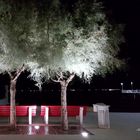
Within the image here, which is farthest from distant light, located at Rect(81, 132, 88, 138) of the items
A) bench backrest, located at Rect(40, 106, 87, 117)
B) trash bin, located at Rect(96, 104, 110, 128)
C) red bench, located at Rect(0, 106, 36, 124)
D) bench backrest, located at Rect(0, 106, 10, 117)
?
bench backrest, located at Rect(0, 106, 10, 117)

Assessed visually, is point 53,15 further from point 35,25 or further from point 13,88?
point 13,88

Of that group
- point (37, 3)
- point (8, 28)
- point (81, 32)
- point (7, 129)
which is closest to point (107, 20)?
point (81, 32)

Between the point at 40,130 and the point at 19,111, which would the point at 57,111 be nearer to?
the point at 19,111

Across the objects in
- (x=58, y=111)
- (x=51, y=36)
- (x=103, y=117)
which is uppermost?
(x=51, y=36)

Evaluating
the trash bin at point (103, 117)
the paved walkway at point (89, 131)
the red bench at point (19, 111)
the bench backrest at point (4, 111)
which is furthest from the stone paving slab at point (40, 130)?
the bench backrest at point (4, 111)

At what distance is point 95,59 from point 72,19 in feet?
5.92

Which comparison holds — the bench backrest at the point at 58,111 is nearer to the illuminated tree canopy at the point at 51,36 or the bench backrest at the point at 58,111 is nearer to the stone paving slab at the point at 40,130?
the stone paving slab at the point at 40,130

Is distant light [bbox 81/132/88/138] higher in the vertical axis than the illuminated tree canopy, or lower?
lower

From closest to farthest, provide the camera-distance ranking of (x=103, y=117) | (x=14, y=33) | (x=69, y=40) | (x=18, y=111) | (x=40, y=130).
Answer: (x=14, y=33)
(x=69, y=40)
(x=40, y=130)
(x=103, y=117)
(x=18, y=111)

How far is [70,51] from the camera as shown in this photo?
16891 millimetres

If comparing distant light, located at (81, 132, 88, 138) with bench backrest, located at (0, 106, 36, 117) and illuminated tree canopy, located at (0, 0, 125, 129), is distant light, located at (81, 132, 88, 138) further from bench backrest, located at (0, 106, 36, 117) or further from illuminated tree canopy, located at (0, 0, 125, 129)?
bench backrest, located at (0, 106, 36, 117)

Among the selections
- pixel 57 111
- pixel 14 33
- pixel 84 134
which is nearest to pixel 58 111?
pixel 57 111

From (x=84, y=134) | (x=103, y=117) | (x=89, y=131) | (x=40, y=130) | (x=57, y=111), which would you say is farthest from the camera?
(x=57, y=111)

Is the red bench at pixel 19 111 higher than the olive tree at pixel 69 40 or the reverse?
the reverse
